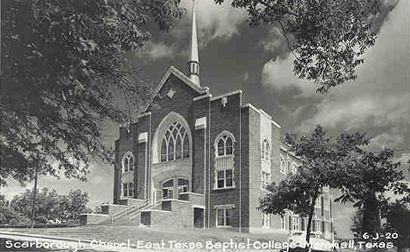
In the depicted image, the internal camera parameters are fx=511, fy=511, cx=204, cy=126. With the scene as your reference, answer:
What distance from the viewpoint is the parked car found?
250 inches

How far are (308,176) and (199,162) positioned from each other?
9.75 ft

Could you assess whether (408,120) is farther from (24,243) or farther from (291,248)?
(24,243)

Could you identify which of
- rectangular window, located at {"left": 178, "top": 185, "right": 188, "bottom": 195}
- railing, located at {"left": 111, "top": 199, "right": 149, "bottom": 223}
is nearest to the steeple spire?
railing, located at {"left": 111, "top": 199, "right": 149, "bottom": 223}

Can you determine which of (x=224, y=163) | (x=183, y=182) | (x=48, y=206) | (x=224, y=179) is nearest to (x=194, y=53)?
(x=48, y=206)

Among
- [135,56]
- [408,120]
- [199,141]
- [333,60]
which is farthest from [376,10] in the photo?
[199,141]

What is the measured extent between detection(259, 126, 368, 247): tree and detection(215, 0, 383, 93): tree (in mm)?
1020

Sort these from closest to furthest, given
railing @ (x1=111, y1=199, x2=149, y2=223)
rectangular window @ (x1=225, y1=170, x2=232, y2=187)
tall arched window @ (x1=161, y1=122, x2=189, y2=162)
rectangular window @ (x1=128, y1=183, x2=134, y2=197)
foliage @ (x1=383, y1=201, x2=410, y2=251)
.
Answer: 1. foliage @ (x1=383, y1=201, x2=410, y2=251)
2. railing @ (x1=111, y1=199, x2=149, y2=223)
3. rectangular window @ (x1=128, y1=183, x2=134, y2=197)
4. rectangular window @ (x1=225, y1=170, x2=232, y2=187)
5. tall arched window @ (x1=161, y1=122, x2=189, y2=162)

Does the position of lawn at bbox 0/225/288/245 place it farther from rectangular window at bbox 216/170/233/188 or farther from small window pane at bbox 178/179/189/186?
small window pane at bbox 178/179/189/186

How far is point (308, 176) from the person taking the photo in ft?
25.1

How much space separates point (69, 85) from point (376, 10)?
11.8 ft

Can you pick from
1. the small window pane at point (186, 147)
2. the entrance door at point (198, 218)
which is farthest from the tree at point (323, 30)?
the small window pane at point (186, 147)

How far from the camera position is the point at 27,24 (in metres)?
5.09

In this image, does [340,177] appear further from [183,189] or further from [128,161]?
[183,189]

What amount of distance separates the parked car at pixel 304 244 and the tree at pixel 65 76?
8.54 feet
